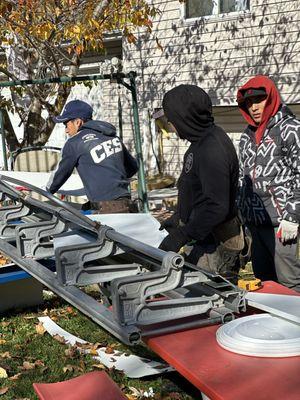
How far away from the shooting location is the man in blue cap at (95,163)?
19.1 ft

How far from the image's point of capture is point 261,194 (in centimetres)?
440

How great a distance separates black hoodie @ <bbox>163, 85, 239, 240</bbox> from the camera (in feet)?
11.5

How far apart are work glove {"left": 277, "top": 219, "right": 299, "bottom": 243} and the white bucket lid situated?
1.66 m

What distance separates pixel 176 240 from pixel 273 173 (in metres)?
1.06

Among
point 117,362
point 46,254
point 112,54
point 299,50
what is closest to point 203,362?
point 46,254

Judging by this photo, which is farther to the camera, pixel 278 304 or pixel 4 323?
pixel 4 323

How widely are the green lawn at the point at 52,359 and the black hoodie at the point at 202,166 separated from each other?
1283mm

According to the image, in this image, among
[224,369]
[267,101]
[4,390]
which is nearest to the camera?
[224,369]

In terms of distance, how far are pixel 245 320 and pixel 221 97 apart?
32.7 feet

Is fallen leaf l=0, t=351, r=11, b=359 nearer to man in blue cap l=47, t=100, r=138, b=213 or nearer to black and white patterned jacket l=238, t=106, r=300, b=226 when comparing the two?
man in blue cap l=47, t=100, r=138, b=213

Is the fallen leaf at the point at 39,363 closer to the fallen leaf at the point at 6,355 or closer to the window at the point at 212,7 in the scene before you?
the fallen leaf at the point at 6,355

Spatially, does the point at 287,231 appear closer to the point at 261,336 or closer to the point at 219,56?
the point at 261,336

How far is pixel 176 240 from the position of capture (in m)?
3.59

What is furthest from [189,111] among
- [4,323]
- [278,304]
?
[4,323]
